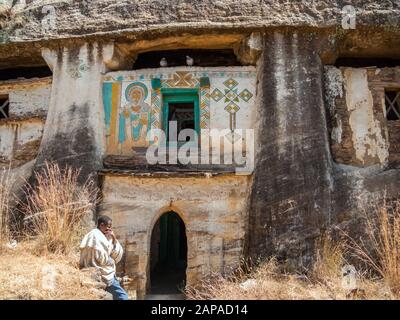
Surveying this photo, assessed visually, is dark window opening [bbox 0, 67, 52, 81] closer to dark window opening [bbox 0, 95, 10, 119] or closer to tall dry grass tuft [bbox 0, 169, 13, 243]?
dark window opening [bbox 0, 95, 10, 119]

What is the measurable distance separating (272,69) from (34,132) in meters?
4.79

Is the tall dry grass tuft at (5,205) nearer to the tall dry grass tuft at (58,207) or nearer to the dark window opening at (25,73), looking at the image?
the tall dry grass tuft at (58,207)

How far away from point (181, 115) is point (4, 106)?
375 centimetres

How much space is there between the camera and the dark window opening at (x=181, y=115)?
10043 mm

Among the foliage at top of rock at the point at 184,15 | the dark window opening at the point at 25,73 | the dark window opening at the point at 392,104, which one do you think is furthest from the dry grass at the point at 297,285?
the dark window opening at the point at 25,73

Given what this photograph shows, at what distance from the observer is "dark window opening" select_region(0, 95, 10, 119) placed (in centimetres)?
1036

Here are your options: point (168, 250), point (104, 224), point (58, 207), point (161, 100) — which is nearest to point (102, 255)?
Result: point (104, 224)

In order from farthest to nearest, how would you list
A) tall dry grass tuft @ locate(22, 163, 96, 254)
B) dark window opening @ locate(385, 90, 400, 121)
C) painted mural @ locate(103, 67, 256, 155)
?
dark window opening @ locate(385, 90, 400, 121), painted mural @ locate(103, 67, 256, 155), tall dry grass tuft @ locate(22, 163, 96, 254)

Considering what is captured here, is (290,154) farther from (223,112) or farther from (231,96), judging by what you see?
(231,96)

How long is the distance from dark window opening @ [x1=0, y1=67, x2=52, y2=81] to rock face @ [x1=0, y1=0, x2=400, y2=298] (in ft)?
3.23

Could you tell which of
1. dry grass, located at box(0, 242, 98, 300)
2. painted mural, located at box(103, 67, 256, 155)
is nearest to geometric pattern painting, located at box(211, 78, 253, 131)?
painted mural, located at box(103, 67, 256, 155)

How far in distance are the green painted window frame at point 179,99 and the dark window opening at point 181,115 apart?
25cm

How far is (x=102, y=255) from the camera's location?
21.5ft
